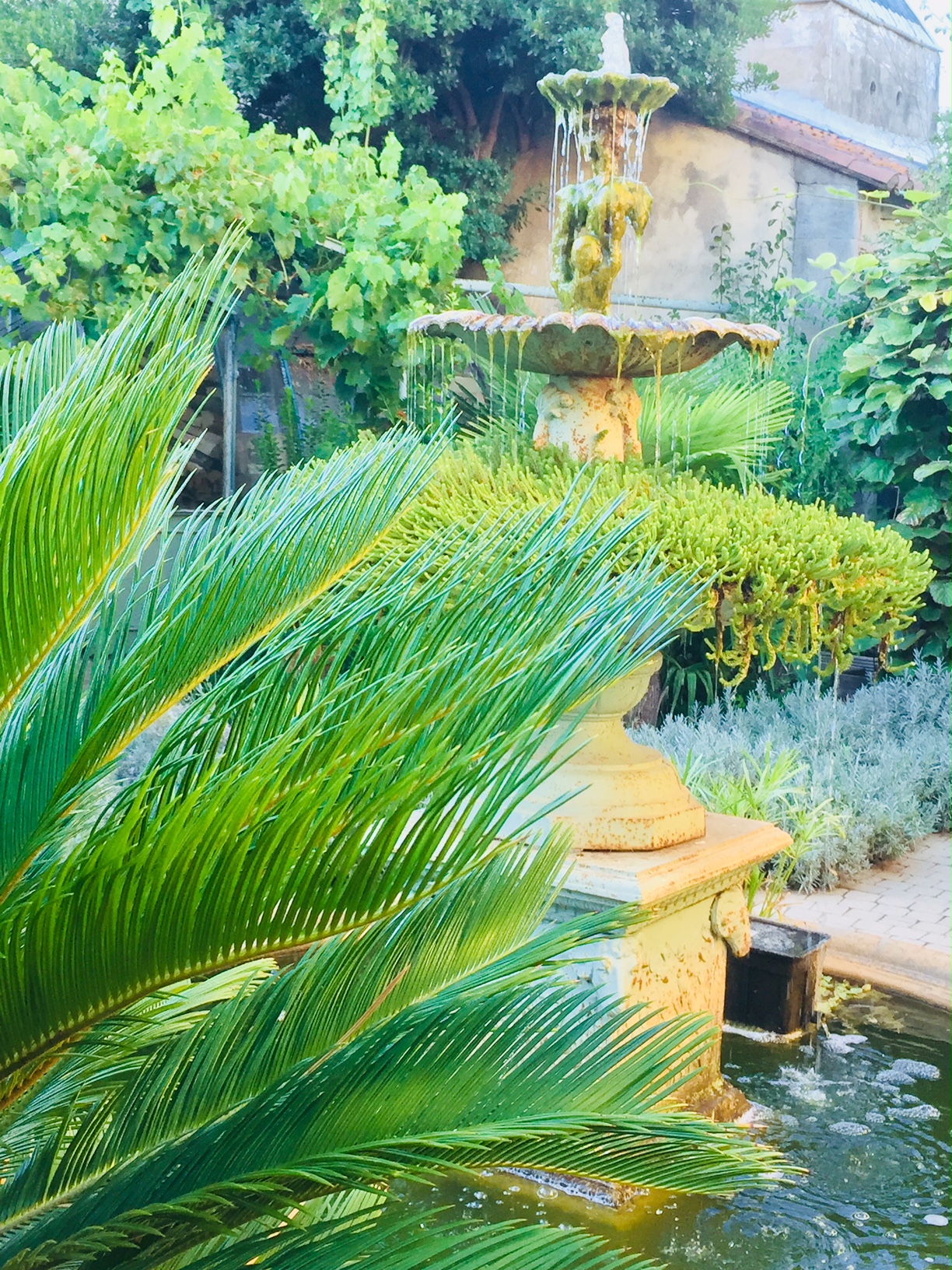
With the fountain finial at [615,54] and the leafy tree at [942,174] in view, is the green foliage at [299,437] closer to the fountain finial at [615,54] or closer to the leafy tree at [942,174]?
the fountain finial at [615,54]

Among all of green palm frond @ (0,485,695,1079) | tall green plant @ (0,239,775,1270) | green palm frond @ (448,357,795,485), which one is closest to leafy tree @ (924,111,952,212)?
green palm frond @ (448,357,795,485)

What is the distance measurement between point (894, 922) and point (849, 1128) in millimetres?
1683

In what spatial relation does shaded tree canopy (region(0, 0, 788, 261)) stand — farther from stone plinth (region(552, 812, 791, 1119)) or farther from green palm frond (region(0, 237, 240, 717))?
green palm frond (region(0, 237, 240, 717))

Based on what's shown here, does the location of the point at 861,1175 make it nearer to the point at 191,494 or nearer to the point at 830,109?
the point at 191,494

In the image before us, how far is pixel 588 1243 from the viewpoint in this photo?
1154 millimetres

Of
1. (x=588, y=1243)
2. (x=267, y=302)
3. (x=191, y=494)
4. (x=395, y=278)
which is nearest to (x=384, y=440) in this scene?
(x=588, y=1243)

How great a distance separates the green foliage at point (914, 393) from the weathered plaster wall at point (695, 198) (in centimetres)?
218

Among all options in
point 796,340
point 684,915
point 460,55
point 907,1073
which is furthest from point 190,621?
point 460,55

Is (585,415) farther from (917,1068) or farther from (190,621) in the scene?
(190,621)

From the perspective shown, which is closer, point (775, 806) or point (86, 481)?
point (86, 481)

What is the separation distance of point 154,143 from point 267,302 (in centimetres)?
102

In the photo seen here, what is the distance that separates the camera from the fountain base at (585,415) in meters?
3.46

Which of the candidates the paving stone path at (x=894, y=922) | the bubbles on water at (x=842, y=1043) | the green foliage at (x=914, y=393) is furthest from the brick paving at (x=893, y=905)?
the green foliage at (x=914, y=393)

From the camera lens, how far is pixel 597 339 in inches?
122
